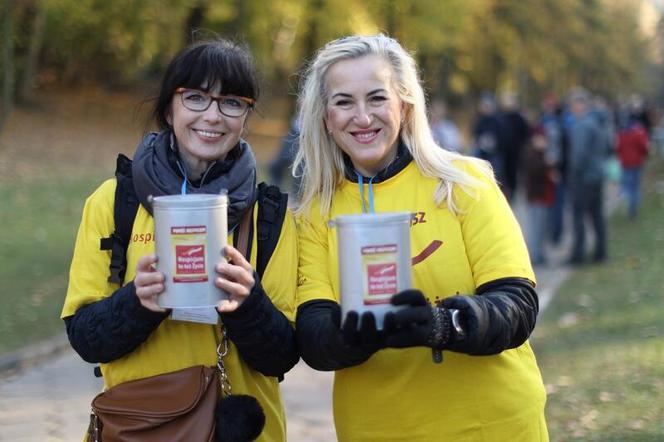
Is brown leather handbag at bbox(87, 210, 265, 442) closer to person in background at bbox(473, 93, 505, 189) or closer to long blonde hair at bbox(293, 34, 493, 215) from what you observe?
long blonde hair at bbox(293, 34, 493, 215)

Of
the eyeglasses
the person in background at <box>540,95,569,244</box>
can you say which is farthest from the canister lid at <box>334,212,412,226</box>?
the person in background at <box>540,95,569,244</box>

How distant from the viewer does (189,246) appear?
264 centimetres

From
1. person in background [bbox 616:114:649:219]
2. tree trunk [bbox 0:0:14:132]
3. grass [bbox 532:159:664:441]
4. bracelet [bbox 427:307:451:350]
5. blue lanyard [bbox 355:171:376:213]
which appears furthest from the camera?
person in background [bbox 616:114:649:219]

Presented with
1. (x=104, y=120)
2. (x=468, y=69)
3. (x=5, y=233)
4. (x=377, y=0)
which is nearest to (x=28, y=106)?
(x=104, y=120)

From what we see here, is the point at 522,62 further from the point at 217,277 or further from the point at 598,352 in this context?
the point at 217,277

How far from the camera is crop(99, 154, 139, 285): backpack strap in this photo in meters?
3.02

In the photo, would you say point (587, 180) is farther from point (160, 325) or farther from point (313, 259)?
point (160, 325)

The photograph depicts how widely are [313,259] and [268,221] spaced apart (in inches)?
7.1

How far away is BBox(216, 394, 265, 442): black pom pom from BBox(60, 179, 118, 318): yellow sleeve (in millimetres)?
500

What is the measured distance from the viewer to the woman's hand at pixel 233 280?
269 centimetres

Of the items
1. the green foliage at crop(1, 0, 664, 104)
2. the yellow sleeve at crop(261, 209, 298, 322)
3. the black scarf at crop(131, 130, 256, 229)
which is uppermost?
the green foliage at crop(1, 0, 664, 104)

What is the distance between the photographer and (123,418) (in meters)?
2.93

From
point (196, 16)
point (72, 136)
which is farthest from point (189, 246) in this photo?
point (196, 16)

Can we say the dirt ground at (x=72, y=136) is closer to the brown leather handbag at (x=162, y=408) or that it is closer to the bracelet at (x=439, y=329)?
the brown leather handbag at (x=162, y=408)
